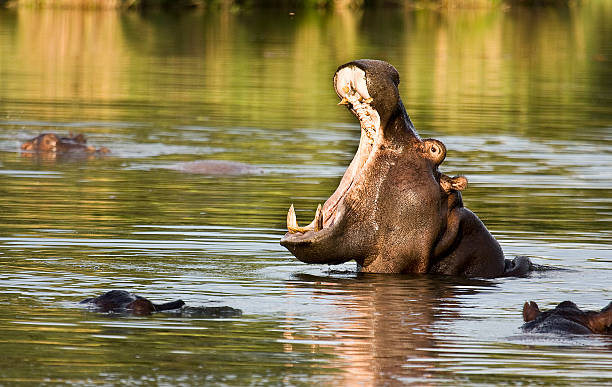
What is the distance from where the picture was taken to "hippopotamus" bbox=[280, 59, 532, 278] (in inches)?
361

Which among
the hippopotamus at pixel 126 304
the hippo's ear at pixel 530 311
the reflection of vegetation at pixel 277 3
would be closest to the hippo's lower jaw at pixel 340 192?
the hippopotamus at pixel 126 304

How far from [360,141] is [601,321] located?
6.95 feet

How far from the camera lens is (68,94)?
2445 centimetres

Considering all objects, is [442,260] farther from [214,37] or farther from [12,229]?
[214,37]

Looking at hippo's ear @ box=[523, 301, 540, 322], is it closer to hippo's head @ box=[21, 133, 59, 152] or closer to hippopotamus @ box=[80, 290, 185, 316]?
hippopotamus @ box=[80, 290, 185, 316]

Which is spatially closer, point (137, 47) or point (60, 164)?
point (60, 164)

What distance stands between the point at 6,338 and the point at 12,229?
373cm

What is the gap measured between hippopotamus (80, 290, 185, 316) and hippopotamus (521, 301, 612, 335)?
5.99 feet

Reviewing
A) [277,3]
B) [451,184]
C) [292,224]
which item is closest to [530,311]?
[451,184]

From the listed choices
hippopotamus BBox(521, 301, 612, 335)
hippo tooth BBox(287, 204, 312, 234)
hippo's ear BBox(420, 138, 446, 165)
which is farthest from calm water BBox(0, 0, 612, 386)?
hippo's ear BBox(420, 138, 446, 165)

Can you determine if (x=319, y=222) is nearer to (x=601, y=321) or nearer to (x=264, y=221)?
(x=601, y=321)

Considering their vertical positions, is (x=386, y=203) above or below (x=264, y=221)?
above

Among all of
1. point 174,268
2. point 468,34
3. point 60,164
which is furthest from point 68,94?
point 468,34

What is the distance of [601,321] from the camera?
25.7 feet
